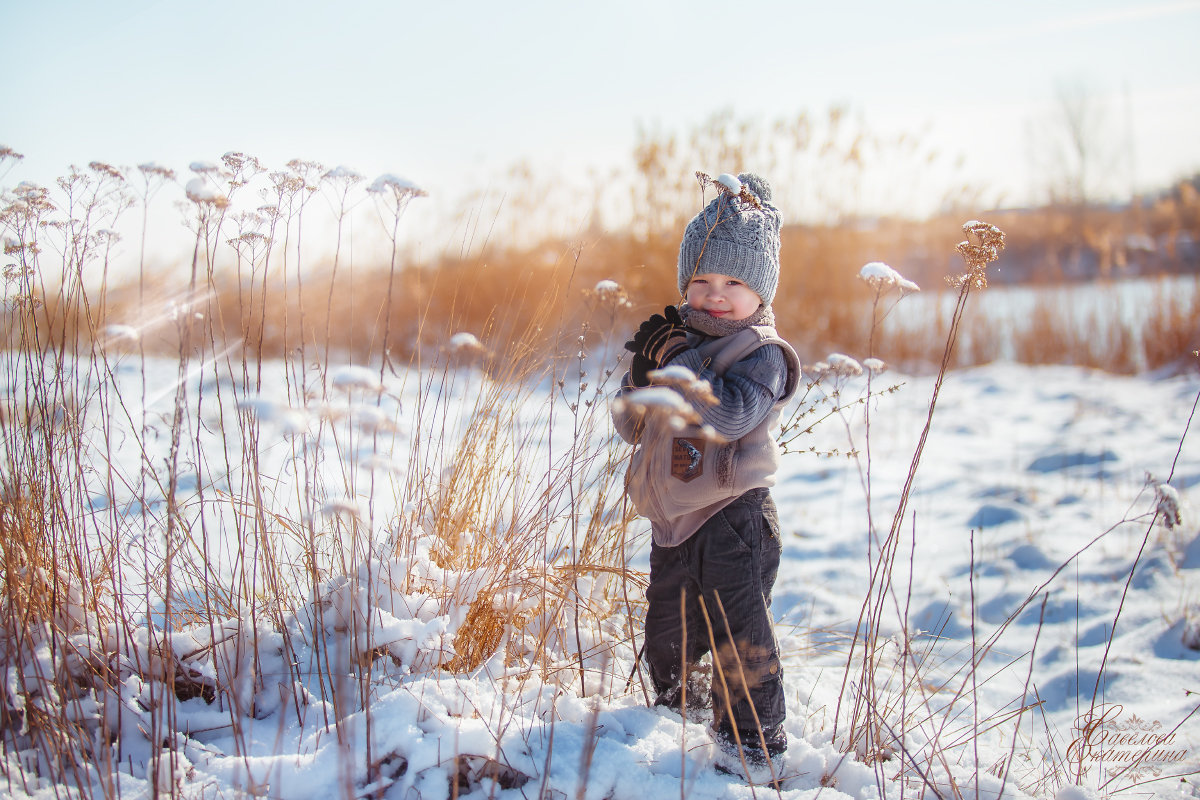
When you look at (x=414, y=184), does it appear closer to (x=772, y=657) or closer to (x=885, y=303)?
(x=772, y=657)

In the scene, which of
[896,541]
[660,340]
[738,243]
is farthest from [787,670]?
[738,243]

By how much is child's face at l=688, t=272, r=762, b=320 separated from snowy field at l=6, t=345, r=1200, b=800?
535mm

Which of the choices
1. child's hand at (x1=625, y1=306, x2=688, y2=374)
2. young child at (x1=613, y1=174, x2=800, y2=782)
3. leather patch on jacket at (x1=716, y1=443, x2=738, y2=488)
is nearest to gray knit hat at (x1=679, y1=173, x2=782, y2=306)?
young child at (x1=613, y1=174, x2=800, y2=782)

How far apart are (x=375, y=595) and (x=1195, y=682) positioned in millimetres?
2457

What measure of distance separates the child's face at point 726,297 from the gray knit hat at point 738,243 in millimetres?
18

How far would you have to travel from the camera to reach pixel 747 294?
167 centimetres

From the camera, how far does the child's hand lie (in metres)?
1.61

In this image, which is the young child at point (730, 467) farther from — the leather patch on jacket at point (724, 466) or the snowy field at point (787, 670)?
the snowy field at point (787, 670)

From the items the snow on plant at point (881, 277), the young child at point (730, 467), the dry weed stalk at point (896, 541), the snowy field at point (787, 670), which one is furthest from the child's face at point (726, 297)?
the snowy field at point (787, 670)

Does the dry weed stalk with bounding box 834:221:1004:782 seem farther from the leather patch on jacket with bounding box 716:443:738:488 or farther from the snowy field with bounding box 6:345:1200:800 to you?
the leather patch on jacket with bounding box 716:443:738:488

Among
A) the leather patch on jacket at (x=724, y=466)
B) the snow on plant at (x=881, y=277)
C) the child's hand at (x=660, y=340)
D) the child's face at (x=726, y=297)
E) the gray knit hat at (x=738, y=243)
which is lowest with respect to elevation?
the leather patch on jacket at (x=724, y=466)

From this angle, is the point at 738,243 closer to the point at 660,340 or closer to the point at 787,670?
the point at 660,340

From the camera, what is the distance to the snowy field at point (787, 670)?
4.70 ft

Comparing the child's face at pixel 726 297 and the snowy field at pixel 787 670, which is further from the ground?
the child's face at pixel 726 297
